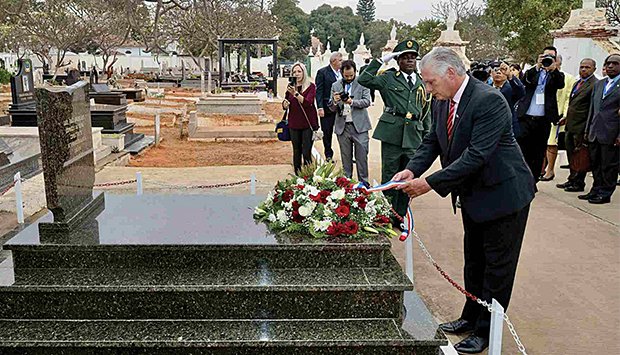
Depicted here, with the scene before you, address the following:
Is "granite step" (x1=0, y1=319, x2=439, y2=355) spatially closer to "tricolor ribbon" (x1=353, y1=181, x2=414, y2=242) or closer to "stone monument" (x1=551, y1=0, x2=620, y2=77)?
"tricolor ribbon" (x1=353, y1=181, x2=414, y2=242)

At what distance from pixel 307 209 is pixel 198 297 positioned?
926 mm

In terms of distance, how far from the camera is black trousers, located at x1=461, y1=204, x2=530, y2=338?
3.41 metres

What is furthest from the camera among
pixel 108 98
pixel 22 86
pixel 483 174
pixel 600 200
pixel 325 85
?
pixel 108 98

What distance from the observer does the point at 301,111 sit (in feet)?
26.3

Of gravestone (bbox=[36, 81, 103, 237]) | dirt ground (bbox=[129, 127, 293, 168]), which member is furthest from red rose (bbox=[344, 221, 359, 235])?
dirt ground (bbox=[129, 127, 293, 168])

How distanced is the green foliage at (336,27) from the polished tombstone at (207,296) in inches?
2829

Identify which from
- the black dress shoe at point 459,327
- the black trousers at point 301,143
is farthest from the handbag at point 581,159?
the black dress shoe at point 459,327

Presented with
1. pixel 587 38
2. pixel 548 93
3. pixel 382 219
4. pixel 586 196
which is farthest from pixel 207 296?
pixel 587 38

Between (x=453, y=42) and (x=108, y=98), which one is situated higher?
(x=453, y=42)

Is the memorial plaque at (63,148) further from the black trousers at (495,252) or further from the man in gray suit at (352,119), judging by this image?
the man in gray suit at (352,119)

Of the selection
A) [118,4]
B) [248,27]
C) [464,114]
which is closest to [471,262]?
[464,114]

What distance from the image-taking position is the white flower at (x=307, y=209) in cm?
371

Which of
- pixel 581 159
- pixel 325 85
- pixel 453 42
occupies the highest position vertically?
pixel 453 42

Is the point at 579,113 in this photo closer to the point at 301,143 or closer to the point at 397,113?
the point at 397,113
